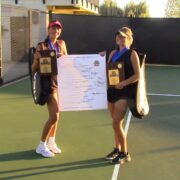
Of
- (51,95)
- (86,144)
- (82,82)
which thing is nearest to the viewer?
(51,95)

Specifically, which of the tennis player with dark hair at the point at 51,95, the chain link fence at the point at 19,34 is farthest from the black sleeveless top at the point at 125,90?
the chain link fence at the point at 19,34

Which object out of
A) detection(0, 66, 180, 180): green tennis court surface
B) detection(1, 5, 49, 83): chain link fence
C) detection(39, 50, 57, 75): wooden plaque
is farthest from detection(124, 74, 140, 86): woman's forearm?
detection(1, 5, 49, 83): chain link fence

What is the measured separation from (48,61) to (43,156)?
1.30 meters

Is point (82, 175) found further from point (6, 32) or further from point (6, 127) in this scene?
point (6, 32)

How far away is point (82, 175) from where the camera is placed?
18.7ft

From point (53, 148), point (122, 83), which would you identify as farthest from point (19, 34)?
point (122, 83)

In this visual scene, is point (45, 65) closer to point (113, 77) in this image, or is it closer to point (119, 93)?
point (113, 77)

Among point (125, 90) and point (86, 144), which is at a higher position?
point (125, 90)

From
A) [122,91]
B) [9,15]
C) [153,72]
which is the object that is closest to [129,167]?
[122,91]

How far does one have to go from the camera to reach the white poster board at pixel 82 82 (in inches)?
241

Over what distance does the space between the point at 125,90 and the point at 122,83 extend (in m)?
0.15

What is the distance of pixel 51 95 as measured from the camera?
6109 millimetres

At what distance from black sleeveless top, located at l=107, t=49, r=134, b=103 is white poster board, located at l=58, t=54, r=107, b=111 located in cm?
18

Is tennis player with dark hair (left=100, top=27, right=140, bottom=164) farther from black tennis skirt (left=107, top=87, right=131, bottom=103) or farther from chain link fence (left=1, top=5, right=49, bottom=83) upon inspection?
chain link fence (left=1, top=5, right=49, bottom=83)
